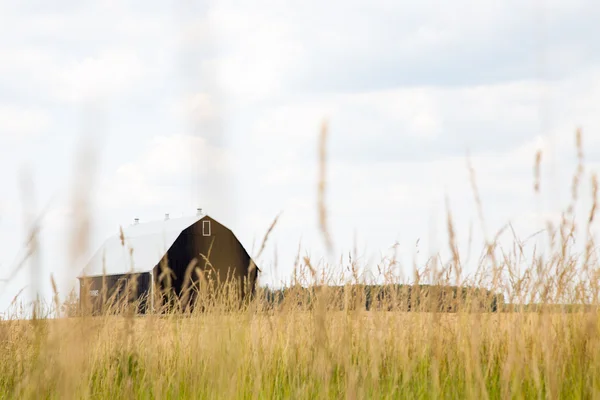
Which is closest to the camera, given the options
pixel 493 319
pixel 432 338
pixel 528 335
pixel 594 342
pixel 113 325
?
pixel 432 338

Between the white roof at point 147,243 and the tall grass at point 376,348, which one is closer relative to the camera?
the tall grass at point 376,348

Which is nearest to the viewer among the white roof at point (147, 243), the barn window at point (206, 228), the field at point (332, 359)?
the field at point (332, 359)

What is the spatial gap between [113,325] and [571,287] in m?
3.97

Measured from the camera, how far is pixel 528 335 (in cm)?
376

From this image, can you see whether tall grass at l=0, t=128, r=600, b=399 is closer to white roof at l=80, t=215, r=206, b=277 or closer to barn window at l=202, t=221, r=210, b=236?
white roof at l=80, t=215, r=206, b=277

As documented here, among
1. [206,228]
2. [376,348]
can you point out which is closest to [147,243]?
[206,228]

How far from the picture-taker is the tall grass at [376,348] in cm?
197

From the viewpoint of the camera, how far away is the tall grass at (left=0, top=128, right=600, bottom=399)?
6.47 feet

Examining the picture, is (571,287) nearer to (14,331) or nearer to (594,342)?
(594,342)

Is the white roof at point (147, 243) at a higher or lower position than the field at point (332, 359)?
higher

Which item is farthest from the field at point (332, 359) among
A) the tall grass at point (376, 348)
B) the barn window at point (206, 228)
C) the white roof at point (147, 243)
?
the barn window at point (206, 228)

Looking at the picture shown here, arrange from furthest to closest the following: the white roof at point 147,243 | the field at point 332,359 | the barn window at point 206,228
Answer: the barn window at point 206,228, the white roof at point 147,243, the field at point 332,359

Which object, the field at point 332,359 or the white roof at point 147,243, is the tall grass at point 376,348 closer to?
the field at point 332,359

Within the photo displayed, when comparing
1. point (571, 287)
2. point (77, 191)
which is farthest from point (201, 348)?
point (77, 191)
